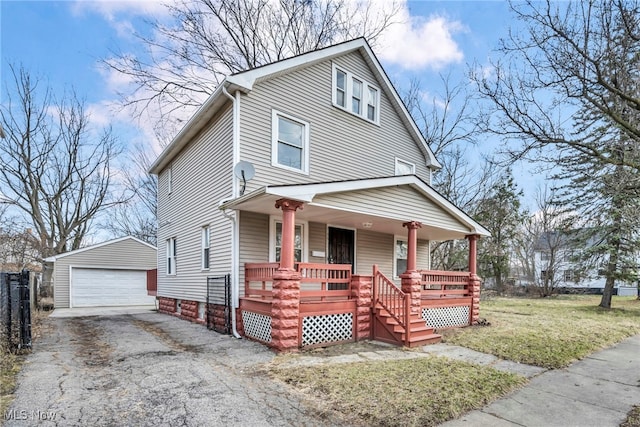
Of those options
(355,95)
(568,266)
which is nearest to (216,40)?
(355,95)

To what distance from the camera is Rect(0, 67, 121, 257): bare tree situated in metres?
19.6

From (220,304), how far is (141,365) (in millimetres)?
3158

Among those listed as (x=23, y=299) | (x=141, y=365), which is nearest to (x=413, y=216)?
(x=141, y=365)

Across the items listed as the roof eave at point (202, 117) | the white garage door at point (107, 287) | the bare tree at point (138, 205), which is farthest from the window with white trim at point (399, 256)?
the bare tree at point (138, 205)

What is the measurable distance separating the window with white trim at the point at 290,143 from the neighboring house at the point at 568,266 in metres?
16.4

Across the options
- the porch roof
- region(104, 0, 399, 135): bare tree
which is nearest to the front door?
the porch roof

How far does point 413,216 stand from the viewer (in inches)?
359

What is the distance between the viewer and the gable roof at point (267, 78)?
842 cm

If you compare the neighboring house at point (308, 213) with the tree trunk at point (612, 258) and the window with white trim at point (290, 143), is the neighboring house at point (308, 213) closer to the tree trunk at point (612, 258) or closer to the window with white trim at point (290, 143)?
the window with white trim at point (290, 143)

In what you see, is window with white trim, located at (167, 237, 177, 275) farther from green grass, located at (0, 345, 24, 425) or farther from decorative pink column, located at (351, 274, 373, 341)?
decorative pink column, located at (351, 274, 373, 341)

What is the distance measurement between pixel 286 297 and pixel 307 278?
66cm

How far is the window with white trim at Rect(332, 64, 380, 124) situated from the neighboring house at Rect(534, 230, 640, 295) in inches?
552

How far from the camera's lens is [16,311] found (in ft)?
22.2

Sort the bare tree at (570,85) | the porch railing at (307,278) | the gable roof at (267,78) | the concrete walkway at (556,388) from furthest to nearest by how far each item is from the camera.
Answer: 1. the gable roof at (267,78)
2. the porch railing at (307,278)
3. the bare tree at (570,85)
4. the concrete walkway at (556,388)
